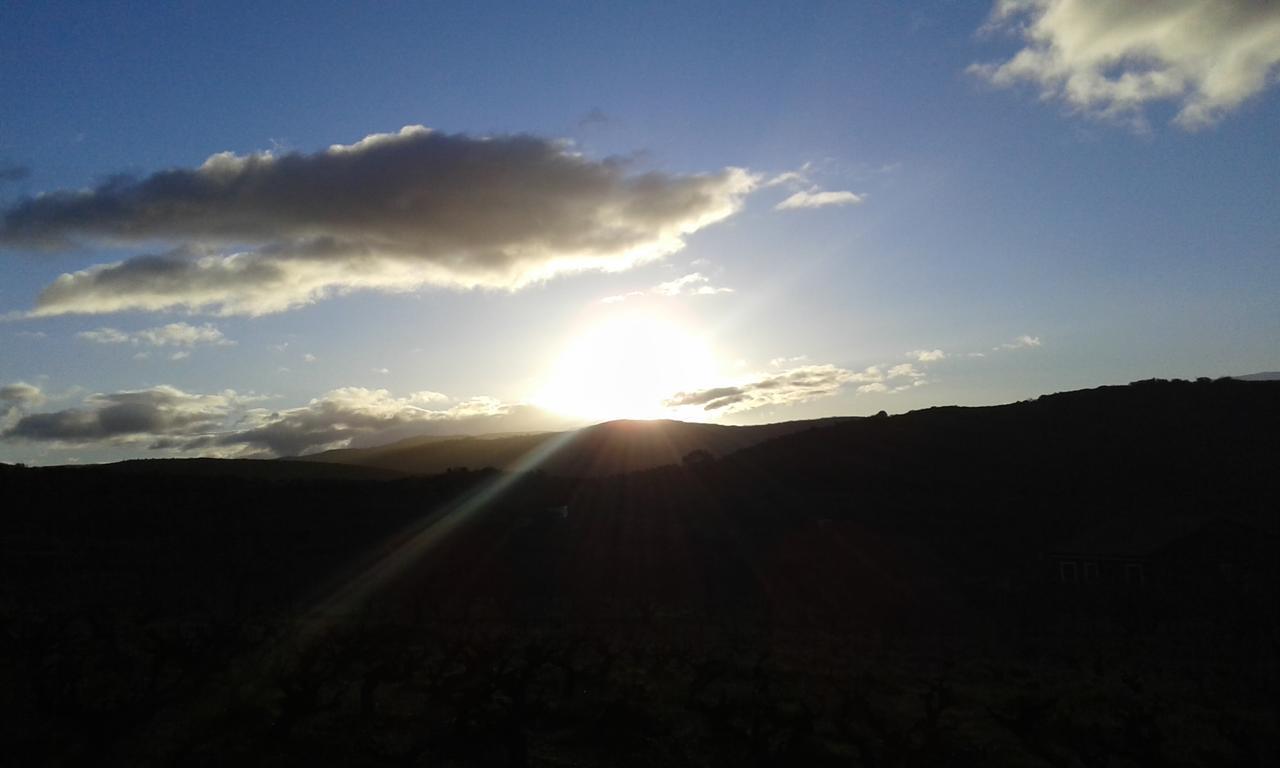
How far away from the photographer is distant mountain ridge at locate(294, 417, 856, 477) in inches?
4269

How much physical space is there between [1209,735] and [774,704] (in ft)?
29.0

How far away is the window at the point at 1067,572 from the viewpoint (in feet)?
127

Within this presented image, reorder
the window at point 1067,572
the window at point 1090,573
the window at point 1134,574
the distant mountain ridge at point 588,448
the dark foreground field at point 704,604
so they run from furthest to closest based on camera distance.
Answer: the distant mountain ridge at point 588,448 < the window at point 1067,572 < the window at point 1090,573 < the window at point 1134,574 < the dark foreground field at point 704,604

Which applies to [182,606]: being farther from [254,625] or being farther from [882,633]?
[882,633]

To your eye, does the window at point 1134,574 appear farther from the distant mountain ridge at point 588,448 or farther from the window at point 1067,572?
the distant mountain ridge at point 588,448

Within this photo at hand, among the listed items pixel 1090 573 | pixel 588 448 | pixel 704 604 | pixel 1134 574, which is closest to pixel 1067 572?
pixel 1090 573

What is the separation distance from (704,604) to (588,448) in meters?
83.4

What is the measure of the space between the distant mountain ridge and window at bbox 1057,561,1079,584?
6192 cm

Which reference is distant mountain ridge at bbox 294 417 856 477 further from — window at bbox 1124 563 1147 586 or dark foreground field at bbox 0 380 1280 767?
window at bbox 1124 563 1147 586

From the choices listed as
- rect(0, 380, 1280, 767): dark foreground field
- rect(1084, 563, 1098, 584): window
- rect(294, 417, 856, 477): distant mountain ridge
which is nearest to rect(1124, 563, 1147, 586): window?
rect(0, 380, 1280, 767): dark foreground field

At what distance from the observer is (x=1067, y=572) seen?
39250 millimetres

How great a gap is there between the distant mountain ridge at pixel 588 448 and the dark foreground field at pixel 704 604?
34993 mm

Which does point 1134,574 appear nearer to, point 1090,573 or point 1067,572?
point 1090,573

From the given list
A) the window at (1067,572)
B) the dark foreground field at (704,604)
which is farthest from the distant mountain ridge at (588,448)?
the window at (1067,572)
